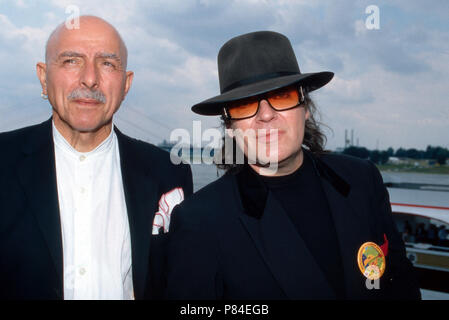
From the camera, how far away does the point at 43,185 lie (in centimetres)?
183

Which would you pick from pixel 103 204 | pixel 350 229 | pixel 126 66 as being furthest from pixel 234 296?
pixel 126 66

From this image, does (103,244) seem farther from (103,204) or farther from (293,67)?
(293,67)

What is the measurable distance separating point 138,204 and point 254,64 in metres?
1.04

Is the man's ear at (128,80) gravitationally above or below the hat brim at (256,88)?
above

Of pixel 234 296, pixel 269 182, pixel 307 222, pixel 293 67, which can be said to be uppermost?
pixel 293 67

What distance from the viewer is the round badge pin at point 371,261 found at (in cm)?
167

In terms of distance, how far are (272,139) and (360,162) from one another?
74 centimetres

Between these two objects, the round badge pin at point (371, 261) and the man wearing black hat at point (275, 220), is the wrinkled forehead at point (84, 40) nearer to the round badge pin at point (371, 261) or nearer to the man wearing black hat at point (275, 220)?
the man wearing black hat at point (275, 220)

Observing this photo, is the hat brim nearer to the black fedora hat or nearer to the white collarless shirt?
the black fedora hat

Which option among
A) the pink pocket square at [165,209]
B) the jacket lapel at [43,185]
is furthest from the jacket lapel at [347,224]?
the jacket lapel at [43,185]

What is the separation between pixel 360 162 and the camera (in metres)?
2.10

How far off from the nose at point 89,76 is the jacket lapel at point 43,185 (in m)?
0.41

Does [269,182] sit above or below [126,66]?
below

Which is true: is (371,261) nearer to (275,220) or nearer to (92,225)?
(275,220)
